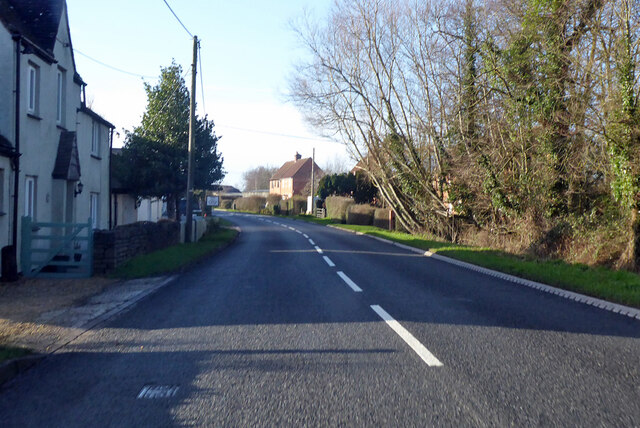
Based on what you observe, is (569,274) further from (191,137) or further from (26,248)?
(191,137)

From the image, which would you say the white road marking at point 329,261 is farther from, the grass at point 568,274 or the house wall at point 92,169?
the house wall at point 92,169

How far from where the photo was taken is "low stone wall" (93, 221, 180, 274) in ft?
45.9

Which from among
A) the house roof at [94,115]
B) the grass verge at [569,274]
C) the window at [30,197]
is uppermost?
the house roof at [94,115]

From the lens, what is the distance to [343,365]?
6043mm

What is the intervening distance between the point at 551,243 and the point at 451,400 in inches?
624

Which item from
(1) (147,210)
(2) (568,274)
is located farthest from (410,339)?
(1) (147,210)

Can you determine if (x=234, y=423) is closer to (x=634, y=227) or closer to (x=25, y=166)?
(x=25, y=166)

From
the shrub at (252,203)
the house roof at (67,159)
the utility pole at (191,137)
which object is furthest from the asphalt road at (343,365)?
the shrub at (252,203)

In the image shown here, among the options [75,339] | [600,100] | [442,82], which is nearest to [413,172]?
[442,82]

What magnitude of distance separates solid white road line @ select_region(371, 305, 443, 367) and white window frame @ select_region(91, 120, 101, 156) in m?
14.6

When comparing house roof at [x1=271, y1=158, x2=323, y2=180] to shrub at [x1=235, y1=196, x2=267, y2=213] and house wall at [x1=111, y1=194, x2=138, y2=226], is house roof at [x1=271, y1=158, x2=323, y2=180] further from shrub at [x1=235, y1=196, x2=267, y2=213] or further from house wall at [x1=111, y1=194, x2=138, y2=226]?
house wall at [x1=111, y1=194, x2=138, y2=226]

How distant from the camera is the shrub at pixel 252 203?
86.5 m

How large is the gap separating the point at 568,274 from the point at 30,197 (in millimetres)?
12772

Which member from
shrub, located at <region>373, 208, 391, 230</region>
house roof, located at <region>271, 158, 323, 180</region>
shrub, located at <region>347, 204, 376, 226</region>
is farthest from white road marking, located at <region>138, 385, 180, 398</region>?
house roof, located at <region>271, 158, 323, 180</region>
